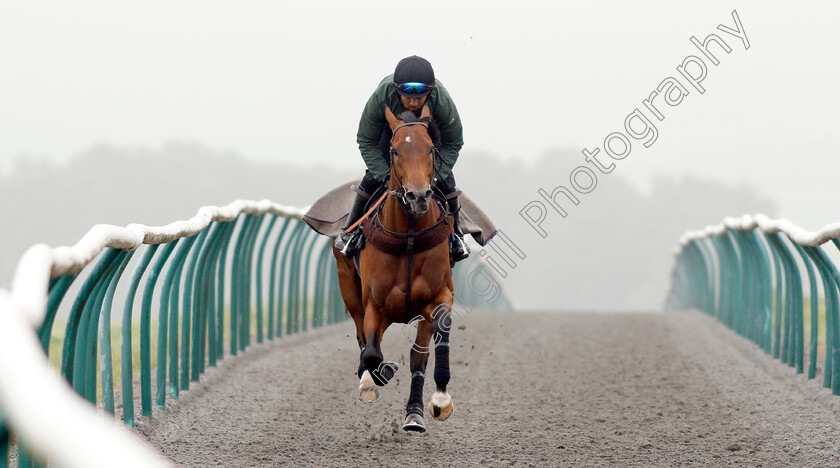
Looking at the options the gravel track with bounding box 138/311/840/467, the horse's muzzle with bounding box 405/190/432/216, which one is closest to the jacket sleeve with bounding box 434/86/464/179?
the horse's muzzle with bounding box 405/190/432/216

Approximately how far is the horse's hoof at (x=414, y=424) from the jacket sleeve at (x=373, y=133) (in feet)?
5.10

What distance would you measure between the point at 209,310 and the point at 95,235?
168 inches

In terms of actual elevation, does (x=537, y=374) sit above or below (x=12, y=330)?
below

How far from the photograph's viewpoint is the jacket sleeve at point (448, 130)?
22.4ft

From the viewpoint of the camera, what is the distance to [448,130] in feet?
22.7

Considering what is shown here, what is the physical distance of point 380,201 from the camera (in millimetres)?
7203

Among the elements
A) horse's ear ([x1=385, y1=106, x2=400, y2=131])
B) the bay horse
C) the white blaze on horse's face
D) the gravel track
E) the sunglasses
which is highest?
the sunglasses

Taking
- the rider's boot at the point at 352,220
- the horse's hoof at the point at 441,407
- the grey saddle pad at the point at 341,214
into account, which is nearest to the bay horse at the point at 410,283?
the horse's hoof at the point at 441,407

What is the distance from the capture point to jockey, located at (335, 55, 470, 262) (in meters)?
6.58

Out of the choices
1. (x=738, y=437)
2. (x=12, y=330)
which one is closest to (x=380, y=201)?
(x=738, y=437)

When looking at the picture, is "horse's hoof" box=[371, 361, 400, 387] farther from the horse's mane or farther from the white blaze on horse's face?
the horse's mane

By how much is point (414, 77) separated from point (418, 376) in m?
1.95

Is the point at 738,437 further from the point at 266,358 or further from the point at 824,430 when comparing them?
the point at 266,358

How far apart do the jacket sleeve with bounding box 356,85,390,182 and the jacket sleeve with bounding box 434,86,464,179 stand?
38 centimetres
